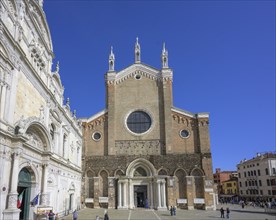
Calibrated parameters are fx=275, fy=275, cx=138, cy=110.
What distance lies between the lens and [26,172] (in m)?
16.6

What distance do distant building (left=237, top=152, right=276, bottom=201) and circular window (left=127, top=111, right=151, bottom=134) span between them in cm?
2924

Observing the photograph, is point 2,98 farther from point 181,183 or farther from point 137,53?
point 137,53

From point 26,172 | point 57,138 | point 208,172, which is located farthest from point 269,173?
point 26,172

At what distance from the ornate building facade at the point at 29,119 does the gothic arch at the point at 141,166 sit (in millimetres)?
8762

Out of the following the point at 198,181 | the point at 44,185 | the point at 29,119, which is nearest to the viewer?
the point at 29,119

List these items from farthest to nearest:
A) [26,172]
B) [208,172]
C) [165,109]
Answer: [165,109], [208,172], [26,172]

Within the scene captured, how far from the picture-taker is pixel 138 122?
3559 cm

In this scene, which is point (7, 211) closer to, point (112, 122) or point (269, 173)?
point (112, 122)

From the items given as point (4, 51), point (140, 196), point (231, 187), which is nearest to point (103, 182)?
point (140, 196)

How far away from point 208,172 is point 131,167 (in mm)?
9009

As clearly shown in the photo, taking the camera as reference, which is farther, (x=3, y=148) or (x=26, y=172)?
(x=26, y=172)

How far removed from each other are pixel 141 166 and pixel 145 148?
2255mm

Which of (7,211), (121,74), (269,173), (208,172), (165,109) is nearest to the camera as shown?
(7,211)

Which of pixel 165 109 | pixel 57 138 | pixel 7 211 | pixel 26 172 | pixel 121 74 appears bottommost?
pixel 7 211
